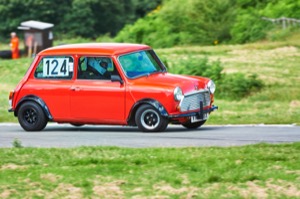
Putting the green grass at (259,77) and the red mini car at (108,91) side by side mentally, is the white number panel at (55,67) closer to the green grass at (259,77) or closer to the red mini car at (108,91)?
the red mini car at (108,91)

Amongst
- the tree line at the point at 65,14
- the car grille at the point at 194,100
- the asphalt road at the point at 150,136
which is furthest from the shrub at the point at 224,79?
the tree line at the point at 65,14

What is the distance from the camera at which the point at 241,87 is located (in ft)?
96.4

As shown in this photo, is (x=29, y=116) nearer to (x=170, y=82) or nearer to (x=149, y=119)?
(x=149, y=119)

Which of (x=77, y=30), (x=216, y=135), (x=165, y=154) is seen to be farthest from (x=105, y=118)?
(x=77, y=30)

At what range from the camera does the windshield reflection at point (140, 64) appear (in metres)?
18.2

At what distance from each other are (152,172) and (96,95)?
22.2 ft

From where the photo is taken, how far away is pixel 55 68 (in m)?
18.8

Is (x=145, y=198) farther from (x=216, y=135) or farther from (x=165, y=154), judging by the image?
Answer: (x=216, y=135)

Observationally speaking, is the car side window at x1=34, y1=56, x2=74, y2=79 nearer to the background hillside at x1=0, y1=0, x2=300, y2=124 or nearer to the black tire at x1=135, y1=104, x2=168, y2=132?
the black tire at x1=135, y1=104, x2=168, y2=132

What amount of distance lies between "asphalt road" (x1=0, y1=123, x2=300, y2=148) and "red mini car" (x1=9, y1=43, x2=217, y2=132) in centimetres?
28

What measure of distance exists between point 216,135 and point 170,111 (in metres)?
1.25

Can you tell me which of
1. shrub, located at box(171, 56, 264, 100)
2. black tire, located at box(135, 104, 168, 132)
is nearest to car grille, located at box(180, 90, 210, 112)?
black tire, located at box(135, 104, 168, 132)

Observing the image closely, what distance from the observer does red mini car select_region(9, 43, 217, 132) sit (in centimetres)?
1766

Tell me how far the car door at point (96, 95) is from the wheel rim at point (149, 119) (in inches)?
15.8
